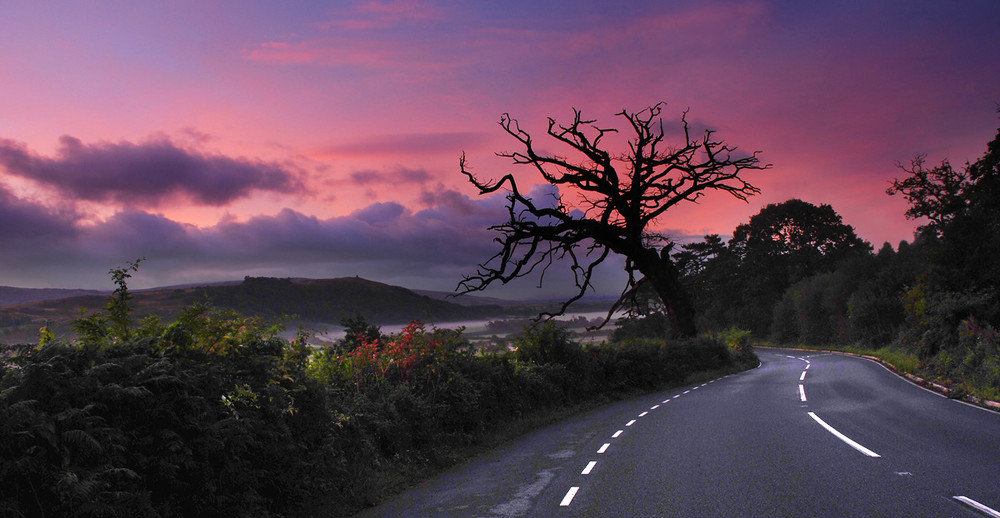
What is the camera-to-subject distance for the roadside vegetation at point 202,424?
195 inches

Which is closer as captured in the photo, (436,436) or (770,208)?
(436,436)

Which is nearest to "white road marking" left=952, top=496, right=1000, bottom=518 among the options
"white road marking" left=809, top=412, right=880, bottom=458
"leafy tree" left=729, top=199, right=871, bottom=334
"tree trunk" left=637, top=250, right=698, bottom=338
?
"white road marking" left=809, top=412, right=880, bottom=458

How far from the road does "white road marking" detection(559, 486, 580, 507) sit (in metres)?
0.03

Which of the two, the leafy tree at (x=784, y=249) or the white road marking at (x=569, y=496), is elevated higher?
the leafy tree at (x=784, y=249)

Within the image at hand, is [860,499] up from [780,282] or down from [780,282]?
down

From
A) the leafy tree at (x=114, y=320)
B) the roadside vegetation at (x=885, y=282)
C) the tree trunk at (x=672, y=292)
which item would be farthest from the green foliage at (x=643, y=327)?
the leafy tree at (x=114, y=320)

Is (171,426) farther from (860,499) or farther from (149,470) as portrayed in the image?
(860,499)

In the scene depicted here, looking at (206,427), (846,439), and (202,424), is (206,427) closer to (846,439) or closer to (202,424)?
(202,424)

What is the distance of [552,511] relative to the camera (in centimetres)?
721

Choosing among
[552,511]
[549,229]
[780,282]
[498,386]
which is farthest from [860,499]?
[780,282]

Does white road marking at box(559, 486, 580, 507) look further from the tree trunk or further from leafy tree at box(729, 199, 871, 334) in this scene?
leafy tree at box(729, 199, 871, 334)

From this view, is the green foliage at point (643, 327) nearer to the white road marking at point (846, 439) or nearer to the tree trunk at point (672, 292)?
the tree trunk at point (672, 292)

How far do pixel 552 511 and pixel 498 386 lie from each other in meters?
8.06

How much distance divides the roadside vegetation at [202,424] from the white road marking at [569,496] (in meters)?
2.65
